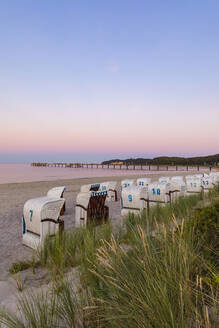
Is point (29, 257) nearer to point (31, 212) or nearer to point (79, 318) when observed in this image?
point (31, 212)

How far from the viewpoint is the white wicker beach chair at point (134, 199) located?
759 cm

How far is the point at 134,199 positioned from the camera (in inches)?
302

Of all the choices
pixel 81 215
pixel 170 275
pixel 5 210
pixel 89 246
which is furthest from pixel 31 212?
pixel 5 210

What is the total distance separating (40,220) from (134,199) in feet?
12.1

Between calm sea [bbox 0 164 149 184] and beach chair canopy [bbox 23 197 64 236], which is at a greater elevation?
beach chair canopy [bbox 23 197 64 236]

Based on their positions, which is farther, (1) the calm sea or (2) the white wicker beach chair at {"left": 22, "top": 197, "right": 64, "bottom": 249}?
(1) the calm sea

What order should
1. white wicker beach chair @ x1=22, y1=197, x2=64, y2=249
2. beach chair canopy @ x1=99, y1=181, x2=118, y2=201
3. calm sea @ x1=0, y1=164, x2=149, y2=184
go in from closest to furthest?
white wicker beach chair @ x1=22, y1=197, x2=64, y2=249
beach chair canopy @ x1=99, y1=181, x2=118, y2=201
calm sea @ x1=0, y1=164, x2=149, y2=184

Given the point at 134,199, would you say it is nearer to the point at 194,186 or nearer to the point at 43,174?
the point at 194,186

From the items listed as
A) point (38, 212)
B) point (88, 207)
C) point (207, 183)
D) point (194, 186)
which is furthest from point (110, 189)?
point (38, 212)

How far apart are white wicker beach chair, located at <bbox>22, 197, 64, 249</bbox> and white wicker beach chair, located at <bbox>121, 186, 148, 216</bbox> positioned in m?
3.11

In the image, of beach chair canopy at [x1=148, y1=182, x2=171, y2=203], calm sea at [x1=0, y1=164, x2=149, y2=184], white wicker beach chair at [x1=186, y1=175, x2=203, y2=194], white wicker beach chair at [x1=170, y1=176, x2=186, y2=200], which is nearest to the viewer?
beach chair canopy at [x1=148, y1=182, x2=171, y2=203]

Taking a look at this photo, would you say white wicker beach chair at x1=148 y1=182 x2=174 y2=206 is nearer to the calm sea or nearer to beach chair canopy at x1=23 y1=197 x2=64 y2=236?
beach chair canopy at x1=23 y1=197 x2=64 y2=236

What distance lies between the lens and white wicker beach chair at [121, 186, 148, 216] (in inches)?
299

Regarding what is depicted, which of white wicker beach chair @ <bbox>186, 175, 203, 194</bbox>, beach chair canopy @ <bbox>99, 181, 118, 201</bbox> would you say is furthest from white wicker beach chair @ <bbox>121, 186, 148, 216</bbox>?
white wicker beach chair @ <bbox>186, 175, 203, 194</bbox>
